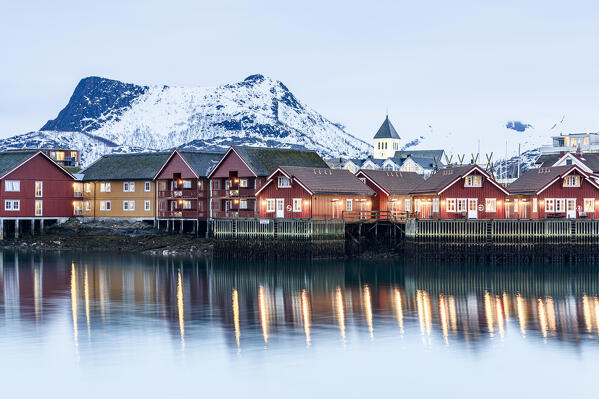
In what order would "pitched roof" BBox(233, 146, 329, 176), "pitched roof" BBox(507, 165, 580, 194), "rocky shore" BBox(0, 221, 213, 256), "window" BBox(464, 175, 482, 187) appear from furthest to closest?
"pitched roof" BBox(233, 146, 329, 176) < "rocky shore" BBox(0, 221, 213, 256) < "pitched roof" BBox(507, 165, 580, 194) < "window" BBox(464, 175, 482, 187)

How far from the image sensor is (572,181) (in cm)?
7462

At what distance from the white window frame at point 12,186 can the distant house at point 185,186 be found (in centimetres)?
1412

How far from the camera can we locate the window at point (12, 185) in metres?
88.9

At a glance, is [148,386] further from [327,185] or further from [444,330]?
[327,185]

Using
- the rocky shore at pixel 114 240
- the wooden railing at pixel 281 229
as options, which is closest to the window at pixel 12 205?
the rocky shore at pixel 114 240

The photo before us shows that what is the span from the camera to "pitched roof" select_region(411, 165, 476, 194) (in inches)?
2908

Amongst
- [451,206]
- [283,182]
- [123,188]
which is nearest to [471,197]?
[451,206]

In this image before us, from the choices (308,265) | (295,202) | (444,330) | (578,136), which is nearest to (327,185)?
(295,202)

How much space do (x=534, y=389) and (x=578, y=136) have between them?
114 m

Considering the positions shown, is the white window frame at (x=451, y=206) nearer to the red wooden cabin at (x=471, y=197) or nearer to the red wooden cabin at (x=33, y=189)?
the red wooden cabin at (x=471, y=197)

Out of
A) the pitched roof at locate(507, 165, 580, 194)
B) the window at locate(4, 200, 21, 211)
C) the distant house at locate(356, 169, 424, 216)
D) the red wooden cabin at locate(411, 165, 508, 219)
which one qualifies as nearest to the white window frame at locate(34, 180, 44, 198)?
the window at locate(4, 200, 21, 211)

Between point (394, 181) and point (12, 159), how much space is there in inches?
1584

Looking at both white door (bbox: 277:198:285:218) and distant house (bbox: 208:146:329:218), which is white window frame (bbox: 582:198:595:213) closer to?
white door (bbox: 277:198:285:218)

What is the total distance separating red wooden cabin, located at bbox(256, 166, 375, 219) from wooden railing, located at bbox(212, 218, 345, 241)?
5.82 ft
